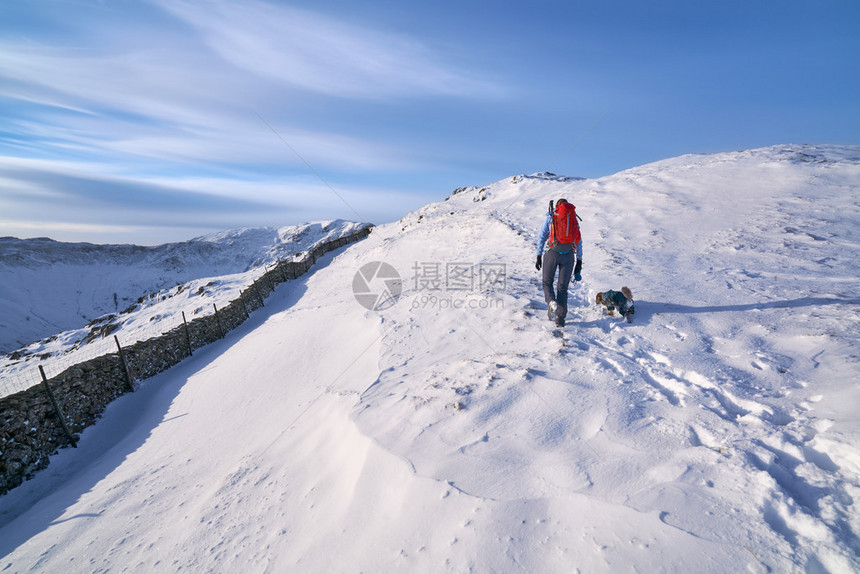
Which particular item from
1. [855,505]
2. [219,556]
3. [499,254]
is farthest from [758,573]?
[499,254]

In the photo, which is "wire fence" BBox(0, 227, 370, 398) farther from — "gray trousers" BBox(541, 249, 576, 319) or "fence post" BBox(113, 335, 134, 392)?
"gray trousers" BBox(541, 249, 576, 319)

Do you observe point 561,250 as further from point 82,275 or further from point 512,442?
point 82,275

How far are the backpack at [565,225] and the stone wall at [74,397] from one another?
1022 cm

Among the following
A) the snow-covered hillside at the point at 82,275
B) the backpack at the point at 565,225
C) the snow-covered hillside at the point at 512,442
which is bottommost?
the snow-covered hillside at the point at 82,275

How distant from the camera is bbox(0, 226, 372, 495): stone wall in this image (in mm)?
6137

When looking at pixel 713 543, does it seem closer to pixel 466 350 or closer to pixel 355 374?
pixel 466 350

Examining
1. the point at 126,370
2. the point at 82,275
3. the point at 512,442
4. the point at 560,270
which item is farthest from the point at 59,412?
the point at 82,275

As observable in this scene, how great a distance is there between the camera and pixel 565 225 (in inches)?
221

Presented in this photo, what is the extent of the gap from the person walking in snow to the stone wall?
9899 mm

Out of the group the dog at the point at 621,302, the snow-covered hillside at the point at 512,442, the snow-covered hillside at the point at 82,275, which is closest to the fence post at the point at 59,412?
the snow-covered hillside at the point at 512,442

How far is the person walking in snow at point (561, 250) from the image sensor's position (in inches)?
221

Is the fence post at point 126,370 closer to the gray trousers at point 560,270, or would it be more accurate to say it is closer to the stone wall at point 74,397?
the stone wall at point 74,397

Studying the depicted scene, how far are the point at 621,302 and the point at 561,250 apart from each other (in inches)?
60.4

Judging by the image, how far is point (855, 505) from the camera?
7.60 ft
